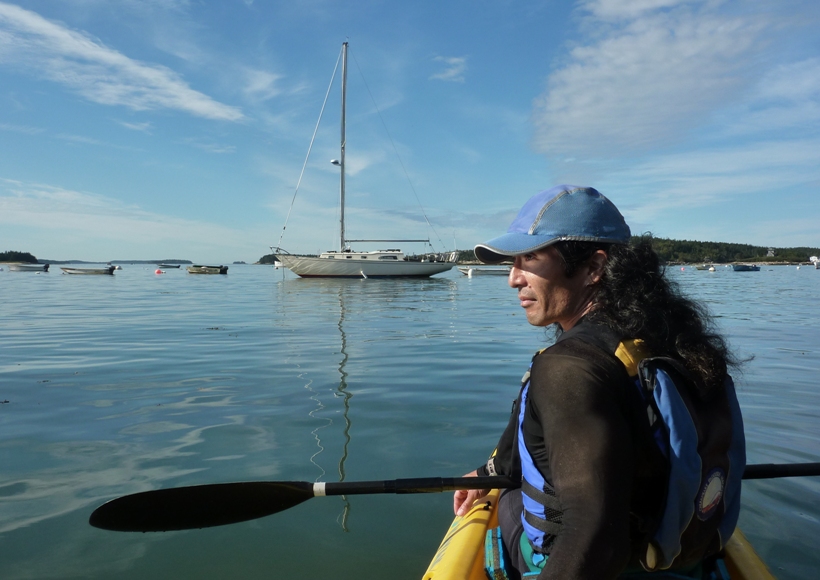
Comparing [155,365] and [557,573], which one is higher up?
[557,573]

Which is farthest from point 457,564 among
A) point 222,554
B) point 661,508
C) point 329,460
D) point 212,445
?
point 212,445

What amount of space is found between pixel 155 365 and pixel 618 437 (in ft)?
28.1

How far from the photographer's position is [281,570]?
3.36 m

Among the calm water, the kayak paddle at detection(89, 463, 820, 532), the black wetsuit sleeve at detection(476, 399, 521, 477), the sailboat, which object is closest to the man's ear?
the calm water

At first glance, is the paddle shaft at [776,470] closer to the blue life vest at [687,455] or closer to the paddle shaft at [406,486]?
the blue life vest at [687,455]

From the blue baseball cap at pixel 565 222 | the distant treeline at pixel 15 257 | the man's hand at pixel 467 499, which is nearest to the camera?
the blue baseball cap at pixel 565 222

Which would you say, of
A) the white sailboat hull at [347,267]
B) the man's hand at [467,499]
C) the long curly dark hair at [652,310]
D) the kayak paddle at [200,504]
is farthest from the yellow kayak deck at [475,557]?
the white sailboat hull at [347,267]

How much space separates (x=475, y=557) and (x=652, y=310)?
130cm

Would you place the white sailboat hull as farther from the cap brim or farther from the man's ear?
the man's ear

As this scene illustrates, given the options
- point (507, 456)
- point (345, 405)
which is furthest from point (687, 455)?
point (345, 405)

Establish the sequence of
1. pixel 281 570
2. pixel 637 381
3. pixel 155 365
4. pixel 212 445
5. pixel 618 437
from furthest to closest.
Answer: pixel 155 365
pixel 212 445
pixel 281 570
pixel 637 381
pixel 618 437

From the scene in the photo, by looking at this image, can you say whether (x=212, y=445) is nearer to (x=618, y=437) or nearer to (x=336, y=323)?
(x=618, y=437)

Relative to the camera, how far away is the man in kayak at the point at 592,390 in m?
1.50

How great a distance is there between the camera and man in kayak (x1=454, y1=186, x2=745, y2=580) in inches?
59.2
